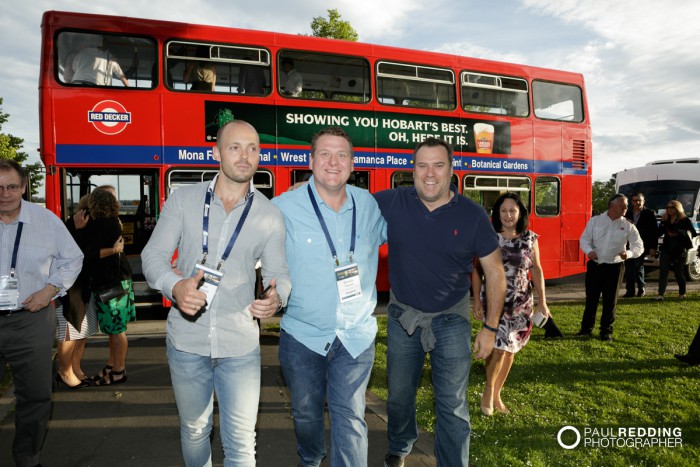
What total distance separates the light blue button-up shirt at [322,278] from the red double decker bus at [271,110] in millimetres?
4907

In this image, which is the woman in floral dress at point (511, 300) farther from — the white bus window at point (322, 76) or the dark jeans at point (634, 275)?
the dark jeans at point (634, 275)

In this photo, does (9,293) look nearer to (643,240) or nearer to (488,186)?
(488,186)

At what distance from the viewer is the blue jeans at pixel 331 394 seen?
2.71 m

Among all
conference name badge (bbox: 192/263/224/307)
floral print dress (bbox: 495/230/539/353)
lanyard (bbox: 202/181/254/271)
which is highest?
lanyard (bbox: 202/181/254/271)

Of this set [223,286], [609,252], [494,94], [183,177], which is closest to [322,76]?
[183,177]

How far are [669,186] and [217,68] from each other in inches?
524

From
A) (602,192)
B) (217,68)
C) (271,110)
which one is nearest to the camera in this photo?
(217,68)

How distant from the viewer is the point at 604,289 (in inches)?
257

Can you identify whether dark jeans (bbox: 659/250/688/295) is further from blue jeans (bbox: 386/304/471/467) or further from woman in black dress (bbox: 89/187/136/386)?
woman in black dress (bbox: 89/187/136/386)

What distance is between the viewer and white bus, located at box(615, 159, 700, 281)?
45.5ft

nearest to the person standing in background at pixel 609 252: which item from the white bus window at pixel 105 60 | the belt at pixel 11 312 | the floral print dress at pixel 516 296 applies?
the floral print dress at pixel 516 296

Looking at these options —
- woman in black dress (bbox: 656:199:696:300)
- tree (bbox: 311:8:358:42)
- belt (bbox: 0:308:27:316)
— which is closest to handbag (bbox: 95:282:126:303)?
belt (bbox: 0:308:27:316)

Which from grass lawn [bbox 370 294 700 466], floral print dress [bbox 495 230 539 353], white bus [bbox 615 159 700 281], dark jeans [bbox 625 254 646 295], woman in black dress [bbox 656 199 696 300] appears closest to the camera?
grass lawn [bbox 370 294 700 466]

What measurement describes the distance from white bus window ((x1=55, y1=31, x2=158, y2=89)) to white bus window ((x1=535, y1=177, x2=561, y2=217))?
734 centimetres
